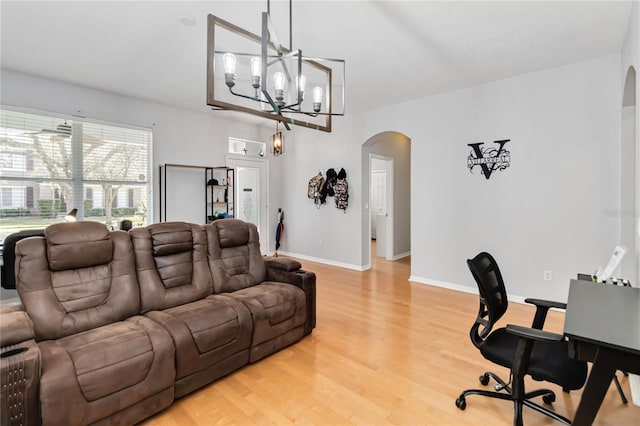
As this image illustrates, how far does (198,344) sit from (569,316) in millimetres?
2155

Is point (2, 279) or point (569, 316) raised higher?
point (569, 316)

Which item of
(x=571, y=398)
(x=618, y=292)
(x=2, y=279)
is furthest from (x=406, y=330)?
(x=2, y=279)

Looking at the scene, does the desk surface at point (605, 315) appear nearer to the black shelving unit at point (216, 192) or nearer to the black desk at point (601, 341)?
the black desk at point (601, 341)

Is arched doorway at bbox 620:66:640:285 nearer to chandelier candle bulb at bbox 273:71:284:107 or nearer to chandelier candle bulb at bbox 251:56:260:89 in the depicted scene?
chandelier candle bulb at bbox 273:71:284:107

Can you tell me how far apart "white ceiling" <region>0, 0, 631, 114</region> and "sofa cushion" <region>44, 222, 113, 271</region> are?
5.97ft

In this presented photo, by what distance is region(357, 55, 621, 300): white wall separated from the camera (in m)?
3.45

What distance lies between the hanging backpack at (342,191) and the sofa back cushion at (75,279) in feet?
13.0

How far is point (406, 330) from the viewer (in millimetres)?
3189

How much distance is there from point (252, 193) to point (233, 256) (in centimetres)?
386

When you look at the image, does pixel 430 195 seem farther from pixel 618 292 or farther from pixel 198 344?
pixel 198 344

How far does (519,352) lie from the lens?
165 centimetres

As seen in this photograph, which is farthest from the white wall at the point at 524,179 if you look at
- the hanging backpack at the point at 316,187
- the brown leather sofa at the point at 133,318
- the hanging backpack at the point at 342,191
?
the brown leather sofa at the point at 133,318

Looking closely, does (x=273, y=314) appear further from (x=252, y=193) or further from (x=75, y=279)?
(x=252, y=193)

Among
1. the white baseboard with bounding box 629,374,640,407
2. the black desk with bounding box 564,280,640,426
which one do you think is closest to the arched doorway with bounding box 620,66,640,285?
the white baseboard with bounding box 629,374,640,407
